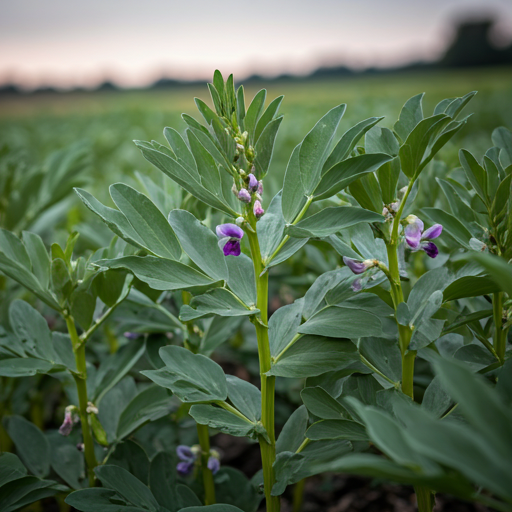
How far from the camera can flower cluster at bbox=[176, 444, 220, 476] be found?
0.78m

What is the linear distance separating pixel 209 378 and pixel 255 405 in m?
0.09

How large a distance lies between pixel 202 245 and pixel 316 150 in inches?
7.2

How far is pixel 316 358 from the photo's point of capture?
0.58 meters

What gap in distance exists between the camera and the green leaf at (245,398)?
0.64m

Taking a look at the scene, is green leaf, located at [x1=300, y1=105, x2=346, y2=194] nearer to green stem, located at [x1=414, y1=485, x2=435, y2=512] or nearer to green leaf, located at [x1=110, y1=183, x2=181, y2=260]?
green leaf, located at [x1=110, y1=183, x2=181, y2=260]

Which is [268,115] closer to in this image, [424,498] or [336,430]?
[336,430]

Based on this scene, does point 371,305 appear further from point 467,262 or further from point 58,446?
point 58,446

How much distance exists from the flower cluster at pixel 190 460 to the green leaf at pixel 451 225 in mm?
521

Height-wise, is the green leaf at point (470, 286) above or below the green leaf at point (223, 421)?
above

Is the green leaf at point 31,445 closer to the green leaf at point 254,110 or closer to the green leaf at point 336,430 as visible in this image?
the green leaf at point 336,430

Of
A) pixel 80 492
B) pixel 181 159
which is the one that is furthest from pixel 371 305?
pixel 80 492

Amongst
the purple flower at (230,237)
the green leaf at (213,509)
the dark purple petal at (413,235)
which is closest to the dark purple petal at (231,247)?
the purple flower at (230,237)

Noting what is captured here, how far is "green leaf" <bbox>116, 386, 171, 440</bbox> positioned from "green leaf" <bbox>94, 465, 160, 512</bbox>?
0.10 meters

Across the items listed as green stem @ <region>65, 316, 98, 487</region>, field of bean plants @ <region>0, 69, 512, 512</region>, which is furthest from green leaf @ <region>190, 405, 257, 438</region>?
green stem @ <region>65, 316, 98, 487</region>
